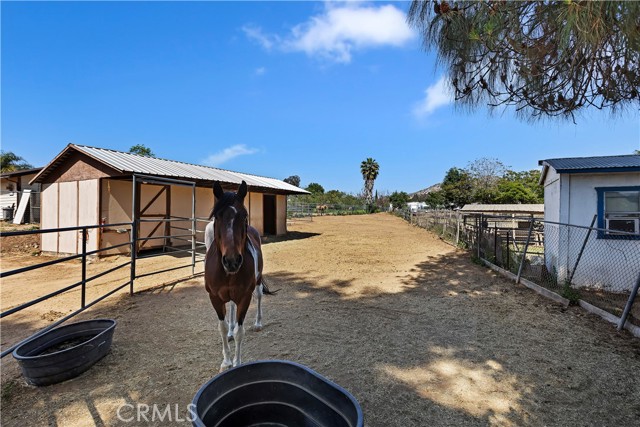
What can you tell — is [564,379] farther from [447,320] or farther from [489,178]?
[489,178]

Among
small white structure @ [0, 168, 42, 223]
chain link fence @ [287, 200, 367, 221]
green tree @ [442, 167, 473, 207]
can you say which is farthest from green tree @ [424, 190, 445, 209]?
small white structure @ [0, 168, 42, 223]

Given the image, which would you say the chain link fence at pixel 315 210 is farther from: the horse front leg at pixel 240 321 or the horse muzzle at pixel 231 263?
the horse muzzle at pixel 231 263

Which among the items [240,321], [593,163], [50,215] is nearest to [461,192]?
[593,163]


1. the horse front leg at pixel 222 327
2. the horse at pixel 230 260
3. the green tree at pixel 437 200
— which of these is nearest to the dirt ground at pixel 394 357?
the horse front leg at pixel 222 327

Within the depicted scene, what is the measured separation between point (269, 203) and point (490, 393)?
47.4 feet

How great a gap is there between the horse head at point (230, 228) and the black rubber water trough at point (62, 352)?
1683 mm

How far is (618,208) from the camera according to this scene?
239 inches

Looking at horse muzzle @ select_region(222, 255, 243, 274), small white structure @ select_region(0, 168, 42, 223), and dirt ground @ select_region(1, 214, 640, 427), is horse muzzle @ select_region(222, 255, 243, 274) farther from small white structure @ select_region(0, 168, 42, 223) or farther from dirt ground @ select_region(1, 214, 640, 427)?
small white structure @ select_region(0, 168, 42, 223)

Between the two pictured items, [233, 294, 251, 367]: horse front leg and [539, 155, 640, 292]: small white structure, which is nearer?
[233, 294, 251, 367]: horse front leg

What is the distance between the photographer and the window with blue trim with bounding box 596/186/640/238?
591 cm

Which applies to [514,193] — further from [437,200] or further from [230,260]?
[230,260]

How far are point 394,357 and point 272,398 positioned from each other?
172cm

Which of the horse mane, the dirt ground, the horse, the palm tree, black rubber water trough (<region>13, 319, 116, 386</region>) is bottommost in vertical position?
the dirt ground
